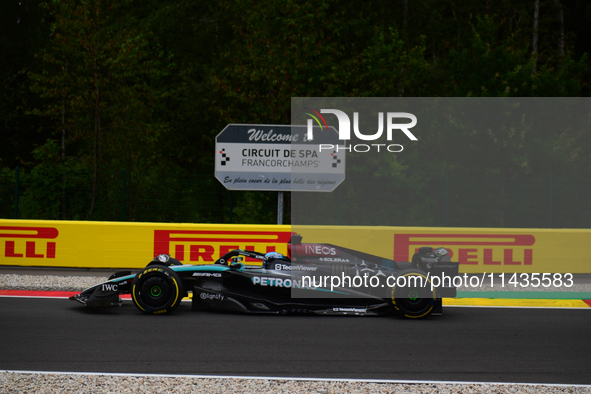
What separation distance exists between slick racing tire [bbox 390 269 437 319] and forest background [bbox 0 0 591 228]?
5.46 m

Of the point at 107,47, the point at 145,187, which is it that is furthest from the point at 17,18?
the point at 145,187

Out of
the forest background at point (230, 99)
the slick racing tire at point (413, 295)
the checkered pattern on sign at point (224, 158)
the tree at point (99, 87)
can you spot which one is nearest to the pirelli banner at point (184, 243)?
the forest background at point (230, 99)

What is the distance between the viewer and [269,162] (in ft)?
47.3

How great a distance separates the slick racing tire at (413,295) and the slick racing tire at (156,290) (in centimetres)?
286

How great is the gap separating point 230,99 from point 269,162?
371 inches

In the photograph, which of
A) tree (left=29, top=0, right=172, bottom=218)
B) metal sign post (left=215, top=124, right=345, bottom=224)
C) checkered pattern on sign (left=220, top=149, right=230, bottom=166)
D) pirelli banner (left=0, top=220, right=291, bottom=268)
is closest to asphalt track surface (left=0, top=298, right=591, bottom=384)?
pirelli banner (left=0, top=220, right=291, bottom=268)

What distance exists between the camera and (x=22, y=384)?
5344 mm

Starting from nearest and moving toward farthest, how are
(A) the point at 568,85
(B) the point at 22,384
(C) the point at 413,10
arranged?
1. (B) the point at 22,384
2. (A) the point at 568,85
3. (C) the point at 413,10

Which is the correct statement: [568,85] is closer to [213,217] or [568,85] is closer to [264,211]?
[264,211]

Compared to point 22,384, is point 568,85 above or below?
above

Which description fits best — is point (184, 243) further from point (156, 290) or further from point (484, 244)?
point (484, 244)

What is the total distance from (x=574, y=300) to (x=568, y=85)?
47.4 ft

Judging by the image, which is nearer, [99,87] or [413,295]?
[413,295]

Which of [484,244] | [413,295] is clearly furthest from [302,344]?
[484,244]
